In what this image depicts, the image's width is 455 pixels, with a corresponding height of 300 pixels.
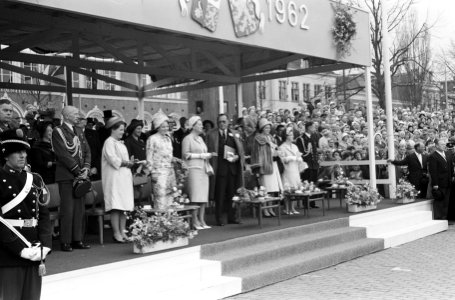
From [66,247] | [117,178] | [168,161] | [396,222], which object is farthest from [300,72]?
[66,247]

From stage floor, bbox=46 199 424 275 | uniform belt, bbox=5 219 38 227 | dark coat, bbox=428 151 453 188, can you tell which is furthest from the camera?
dark coat, bbox=428 151 453 188

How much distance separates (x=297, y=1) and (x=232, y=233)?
14.3 ft

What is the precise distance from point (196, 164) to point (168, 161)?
2.51ft

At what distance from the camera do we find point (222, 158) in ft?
33.2

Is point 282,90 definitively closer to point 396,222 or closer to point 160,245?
point 396,222

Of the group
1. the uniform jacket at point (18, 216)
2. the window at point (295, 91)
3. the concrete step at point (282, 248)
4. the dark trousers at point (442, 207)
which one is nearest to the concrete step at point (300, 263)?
the concrete step at point (282, 248)

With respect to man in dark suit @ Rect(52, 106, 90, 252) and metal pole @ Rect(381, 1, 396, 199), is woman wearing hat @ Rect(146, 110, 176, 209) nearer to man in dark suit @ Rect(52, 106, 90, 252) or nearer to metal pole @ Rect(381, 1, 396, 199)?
man in dark suit @ Rect(52, 106, 90, 252)

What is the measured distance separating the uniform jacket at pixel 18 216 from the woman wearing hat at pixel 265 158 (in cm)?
618

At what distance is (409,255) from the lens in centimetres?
1021

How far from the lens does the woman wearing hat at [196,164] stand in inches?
374

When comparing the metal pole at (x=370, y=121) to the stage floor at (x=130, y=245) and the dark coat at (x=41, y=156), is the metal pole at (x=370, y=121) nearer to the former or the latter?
the stage floor at (x=130, y=245)

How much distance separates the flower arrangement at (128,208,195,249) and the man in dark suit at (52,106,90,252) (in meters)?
0.81

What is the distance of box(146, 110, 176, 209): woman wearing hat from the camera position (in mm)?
8719

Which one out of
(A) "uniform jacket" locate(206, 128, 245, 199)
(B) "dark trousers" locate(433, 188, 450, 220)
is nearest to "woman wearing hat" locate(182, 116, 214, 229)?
(A) "uniform jacket" locate(206, 128, 245, 199)
